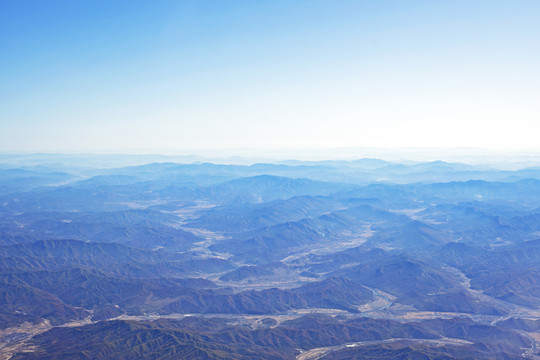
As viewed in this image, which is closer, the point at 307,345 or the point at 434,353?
the point at 434,353

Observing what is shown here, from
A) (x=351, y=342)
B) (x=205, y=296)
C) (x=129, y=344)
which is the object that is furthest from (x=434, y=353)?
(x=205, y=296)

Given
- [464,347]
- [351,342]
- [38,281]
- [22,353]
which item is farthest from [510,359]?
[38,281]

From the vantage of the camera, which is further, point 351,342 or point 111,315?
point 111,315

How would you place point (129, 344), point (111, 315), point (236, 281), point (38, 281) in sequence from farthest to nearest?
point (236, 281)
point (38, 281)
point (111, 315)
point (129, 344)

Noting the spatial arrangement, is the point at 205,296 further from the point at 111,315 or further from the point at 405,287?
the point at 405,287

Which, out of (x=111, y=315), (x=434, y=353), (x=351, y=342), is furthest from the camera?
(x=111, y=315)

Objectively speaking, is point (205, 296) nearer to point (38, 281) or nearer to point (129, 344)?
point (129, 344)

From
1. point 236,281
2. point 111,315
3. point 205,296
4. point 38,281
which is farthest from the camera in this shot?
point 236,281

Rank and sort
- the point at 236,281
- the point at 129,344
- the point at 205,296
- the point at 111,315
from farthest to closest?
the point at 236,281
the point at 205,296
the point at 111,315
the point at 129,344

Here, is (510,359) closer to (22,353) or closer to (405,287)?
(405,287)
